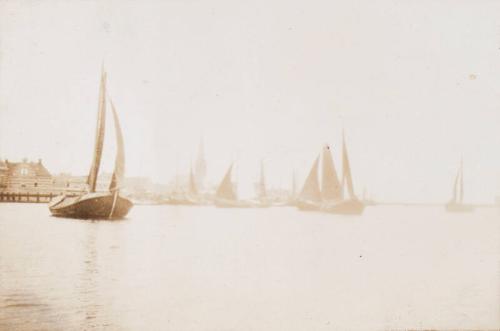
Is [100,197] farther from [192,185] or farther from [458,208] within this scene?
[458,208]

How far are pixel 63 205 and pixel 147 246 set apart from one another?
2.22 metres

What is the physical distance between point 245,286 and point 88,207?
11.3 ft

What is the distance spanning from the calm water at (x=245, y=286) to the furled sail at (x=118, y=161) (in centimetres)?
65

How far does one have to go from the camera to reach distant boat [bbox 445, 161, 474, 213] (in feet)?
12.2

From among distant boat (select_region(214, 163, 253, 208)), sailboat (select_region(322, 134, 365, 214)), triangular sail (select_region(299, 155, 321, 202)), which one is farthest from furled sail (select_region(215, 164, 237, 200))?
sailboat (select_region(322, 134, 365, 214))

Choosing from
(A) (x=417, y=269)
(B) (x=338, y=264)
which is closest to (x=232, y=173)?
(B) (x=338, y=264)

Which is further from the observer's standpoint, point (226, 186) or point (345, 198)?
point (345, 198)

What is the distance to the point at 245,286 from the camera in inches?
129

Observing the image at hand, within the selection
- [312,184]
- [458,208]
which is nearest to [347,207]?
[312,184]

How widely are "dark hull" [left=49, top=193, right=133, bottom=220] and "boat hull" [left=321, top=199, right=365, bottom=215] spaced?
2.76m

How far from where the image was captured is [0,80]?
9.85 ft

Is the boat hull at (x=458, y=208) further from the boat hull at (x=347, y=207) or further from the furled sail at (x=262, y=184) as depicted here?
the furled sail at (x=262, y=184)

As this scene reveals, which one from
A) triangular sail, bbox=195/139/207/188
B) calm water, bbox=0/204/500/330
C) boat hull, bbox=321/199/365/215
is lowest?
calm water, bbox=0/204/500/330

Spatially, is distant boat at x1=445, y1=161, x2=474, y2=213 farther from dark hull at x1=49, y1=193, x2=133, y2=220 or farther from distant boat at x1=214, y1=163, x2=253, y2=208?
dark hull at x1=49, y1=193, x2=133, y2=220
